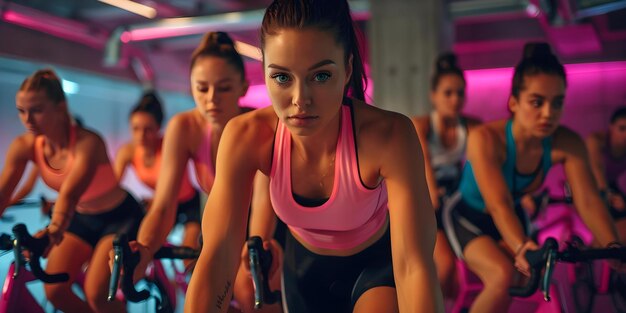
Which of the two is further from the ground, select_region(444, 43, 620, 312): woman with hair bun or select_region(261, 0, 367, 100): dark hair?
select_region(261, 0, 367, 100): dark hair

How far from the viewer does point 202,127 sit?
2.48 m

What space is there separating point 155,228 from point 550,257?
1283 mm

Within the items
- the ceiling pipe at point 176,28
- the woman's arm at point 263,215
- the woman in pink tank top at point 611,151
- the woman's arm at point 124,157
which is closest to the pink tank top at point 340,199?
the woman's arm at point 263,215

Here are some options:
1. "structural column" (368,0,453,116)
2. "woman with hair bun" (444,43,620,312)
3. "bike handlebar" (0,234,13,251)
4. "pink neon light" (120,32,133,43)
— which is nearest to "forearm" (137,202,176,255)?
"bike handlebar" (0,234,13,251)

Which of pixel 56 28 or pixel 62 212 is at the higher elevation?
pixel 56 28

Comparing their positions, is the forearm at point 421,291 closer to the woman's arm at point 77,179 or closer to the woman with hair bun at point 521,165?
the woman with hair bun at point 521,165

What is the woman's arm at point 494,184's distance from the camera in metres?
2.25

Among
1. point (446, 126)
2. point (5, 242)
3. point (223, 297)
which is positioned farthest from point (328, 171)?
point (446, 126)

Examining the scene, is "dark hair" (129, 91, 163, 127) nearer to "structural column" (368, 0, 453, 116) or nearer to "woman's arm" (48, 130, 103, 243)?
"woman's arm" (48, 130, 103, 243)

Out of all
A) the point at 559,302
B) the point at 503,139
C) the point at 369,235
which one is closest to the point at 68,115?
the point at 369,235

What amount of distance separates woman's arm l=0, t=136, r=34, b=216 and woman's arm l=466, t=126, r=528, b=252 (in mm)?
1779

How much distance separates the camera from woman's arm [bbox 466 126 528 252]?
7.37ft

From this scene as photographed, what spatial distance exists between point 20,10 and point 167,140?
2376 millimetres

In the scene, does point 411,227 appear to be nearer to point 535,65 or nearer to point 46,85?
point 535,65
